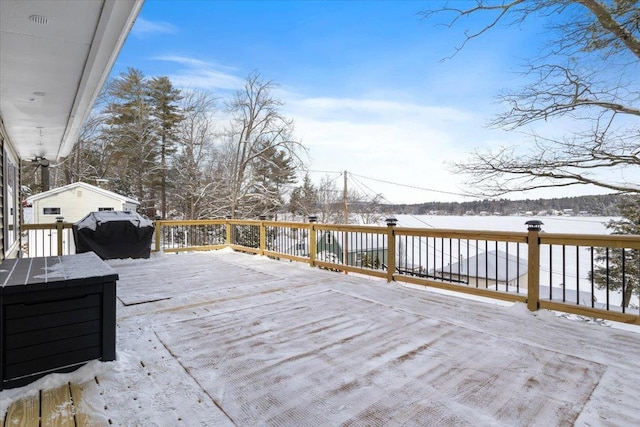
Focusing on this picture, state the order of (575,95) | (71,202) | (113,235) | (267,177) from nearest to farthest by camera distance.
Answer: (113,235), (575,95), (71,202), (267,177)

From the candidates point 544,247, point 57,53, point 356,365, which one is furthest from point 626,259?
point 57,53

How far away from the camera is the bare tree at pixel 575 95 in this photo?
6508mm

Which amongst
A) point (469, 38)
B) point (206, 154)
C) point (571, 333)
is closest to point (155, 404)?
point (571, 333)

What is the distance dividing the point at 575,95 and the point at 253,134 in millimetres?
11817

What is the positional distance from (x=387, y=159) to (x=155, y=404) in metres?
18.6

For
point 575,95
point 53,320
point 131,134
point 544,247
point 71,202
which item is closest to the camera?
point 53,320

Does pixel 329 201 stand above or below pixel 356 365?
above

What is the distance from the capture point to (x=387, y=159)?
63.5ft

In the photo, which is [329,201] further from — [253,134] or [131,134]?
[131,134]

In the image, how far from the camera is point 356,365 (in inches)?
92.0

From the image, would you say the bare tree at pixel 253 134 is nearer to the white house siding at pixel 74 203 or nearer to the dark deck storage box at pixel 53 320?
the white house siding at pixel 74 203

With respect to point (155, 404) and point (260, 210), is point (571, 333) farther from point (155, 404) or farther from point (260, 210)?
point (260, 210)

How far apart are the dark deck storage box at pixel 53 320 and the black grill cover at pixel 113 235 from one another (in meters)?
4.52

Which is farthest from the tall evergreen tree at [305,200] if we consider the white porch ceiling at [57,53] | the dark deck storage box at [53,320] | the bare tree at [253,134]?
the dark deck storage box at [53,320]
